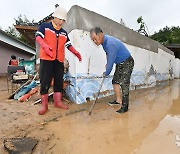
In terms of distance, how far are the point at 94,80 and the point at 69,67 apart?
2.16 ft

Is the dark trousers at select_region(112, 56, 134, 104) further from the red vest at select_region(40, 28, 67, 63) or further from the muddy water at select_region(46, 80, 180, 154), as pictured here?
the red vest at select_region(40, 28, 67, 63)

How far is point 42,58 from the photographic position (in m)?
3.08

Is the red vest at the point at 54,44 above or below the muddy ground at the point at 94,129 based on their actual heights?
above

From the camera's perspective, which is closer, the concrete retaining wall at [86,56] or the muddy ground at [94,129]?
the muddy ground at [94,129]

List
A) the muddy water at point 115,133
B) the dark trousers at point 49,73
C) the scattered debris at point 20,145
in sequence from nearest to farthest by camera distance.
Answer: the scattered debris at point 20,145 < the muddy water at point 115,133 < the dark trousers at point 49,73

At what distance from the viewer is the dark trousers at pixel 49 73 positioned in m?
3.10

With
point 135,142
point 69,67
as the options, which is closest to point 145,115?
point 135,142

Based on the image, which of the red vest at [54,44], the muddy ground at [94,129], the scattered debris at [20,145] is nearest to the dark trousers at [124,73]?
the muddy ground at [94,129]

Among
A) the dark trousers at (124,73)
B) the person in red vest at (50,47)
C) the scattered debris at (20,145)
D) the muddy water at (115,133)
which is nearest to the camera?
the scattered debris at (20,145)

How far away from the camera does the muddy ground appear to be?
6.19ft

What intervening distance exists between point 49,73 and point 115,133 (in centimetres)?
157

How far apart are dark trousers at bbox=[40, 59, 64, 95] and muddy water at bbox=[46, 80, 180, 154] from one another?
67 centimetres

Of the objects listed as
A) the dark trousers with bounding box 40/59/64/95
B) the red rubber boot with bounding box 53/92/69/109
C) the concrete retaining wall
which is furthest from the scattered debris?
the concrete retaining wall

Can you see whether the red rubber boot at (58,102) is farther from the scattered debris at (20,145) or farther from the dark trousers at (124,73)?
the scattered debris at (20,145)
